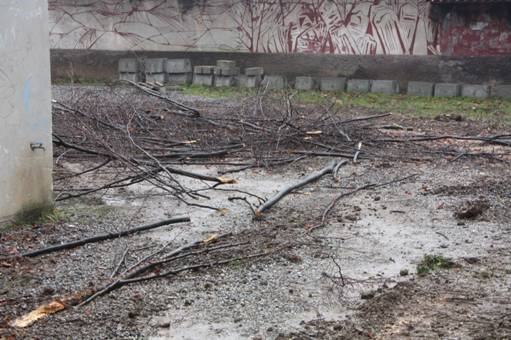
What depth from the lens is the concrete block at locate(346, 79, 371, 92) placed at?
17.7 meters

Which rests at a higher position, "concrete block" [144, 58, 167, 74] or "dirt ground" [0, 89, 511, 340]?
"concrete block" [144, 58, 167, 74]

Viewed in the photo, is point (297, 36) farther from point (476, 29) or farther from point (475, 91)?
point (475, 91)

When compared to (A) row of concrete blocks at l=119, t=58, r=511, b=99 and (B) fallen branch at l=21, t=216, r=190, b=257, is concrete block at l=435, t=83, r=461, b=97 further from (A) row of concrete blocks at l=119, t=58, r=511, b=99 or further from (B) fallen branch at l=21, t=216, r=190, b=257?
(B) fallen branch at l=21, t=216, r=190, b=257

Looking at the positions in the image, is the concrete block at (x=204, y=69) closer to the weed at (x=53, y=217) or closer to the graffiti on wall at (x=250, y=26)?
the graffiti on wall at (x=250, y=26)

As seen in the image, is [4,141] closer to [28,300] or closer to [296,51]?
[28,300]

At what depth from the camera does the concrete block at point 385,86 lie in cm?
1750

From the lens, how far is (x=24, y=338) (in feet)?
13.6

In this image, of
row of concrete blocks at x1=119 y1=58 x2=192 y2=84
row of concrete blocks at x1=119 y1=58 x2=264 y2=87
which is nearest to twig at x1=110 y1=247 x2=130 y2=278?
row of concrete blocks at x1=119 y1=58 x2=264 y2=87

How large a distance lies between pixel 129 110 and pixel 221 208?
4155 millimetres

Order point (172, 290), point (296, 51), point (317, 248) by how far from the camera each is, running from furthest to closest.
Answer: point (296, 51) < point (317, 248) < point (172, 290)

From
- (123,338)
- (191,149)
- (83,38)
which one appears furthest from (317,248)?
(83,38)

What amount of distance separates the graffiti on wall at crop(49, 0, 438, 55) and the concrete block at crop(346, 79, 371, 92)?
968 mm

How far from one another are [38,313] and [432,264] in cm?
285

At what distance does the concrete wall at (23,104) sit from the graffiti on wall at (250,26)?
1304 centimetres
